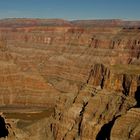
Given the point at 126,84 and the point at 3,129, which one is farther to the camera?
the point at 3,129

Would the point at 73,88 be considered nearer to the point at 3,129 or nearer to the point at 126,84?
the point at 126,84

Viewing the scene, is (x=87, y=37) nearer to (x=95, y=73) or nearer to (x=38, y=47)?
(x=38, y=47)

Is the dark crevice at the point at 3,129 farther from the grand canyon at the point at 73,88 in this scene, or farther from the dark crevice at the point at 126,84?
the dark crevice at the point at 126,84

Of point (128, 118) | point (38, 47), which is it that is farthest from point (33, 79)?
point (38, 47)

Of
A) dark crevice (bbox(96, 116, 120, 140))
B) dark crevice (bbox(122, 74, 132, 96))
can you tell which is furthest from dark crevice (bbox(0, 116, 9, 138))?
dark crevice (bbox(122, 74, 132, 96))

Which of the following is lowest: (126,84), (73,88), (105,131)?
(73,88)

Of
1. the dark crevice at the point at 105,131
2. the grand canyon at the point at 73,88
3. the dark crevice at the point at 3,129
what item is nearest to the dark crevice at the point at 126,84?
the grand canyon at the point at 73,88

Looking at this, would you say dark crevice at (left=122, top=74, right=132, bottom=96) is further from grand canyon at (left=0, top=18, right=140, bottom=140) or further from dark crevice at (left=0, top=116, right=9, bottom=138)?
dark crevice at (left=0, top=116, right=9, bottom=138)

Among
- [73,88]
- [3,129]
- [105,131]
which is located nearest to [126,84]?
[105,131]
